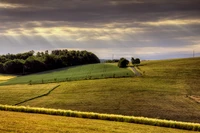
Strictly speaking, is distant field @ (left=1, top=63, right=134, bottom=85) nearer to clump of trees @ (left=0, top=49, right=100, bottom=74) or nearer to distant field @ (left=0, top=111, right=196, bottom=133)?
clump of trees @ (left=0, top=49, right=100, bottom=74)

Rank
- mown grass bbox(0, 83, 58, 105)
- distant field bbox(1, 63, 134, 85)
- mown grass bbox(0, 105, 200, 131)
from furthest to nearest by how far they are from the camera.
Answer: distant field bbox(1, 63, 134, 85)
mown grass bbox(0, 83, 58, 105)
mown grass bbox(0, 105, 200, 131)

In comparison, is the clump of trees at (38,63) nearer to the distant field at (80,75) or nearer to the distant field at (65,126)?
the distant field at (80,75)

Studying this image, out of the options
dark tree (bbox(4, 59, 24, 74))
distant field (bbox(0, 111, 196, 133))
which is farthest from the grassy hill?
dark tree (bbox(4, 59, 24, 74))

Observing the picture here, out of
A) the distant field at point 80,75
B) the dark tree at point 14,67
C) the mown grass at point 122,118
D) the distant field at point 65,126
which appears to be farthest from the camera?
the dark tree at point 14,67

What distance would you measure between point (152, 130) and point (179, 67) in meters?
73.1

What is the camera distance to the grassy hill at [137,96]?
57.9 metres

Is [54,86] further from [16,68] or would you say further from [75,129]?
[16,68]

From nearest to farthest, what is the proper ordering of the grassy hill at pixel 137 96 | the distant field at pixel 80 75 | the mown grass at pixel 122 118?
the mown grass at pixel 122 118
the grassy hill at pixel 137 96
the distant field at pixel 80 75

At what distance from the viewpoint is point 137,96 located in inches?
2689

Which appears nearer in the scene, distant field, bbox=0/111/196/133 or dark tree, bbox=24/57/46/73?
distant field, bbox=0/111/196/133

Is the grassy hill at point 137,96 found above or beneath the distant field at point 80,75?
beneath

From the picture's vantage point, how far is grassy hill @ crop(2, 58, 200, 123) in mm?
57875

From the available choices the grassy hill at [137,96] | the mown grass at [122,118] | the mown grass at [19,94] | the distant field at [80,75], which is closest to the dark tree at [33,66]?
the distant field at [80,75]

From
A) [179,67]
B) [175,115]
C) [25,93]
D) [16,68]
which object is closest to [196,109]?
[175,115]
